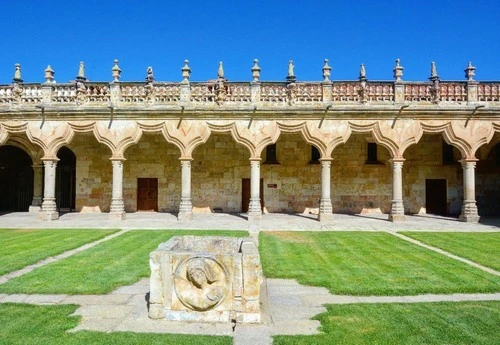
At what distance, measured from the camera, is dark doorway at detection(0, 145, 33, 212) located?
70.2 feet

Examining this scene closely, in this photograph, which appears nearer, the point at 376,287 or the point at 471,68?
the point at 376,287

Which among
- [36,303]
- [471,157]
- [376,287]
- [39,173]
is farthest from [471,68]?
[39,173]

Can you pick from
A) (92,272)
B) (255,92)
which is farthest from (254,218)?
(92,272)

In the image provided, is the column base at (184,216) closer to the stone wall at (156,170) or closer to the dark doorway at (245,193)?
the stone wall at (156,170)

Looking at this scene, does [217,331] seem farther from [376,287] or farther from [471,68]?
[471,68]

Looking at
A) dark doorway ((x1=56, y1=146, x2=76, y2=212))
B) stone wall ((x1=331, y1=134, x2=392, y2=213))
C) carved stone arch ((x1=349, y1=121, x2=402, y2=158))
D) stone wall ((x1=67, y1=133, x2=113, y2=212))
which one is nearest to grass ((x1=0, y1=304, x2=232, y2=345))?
carved stone arch ((x1=349, y1=121, x2=402, y2=158))

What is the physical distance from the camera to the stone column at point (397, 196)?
16.6 m

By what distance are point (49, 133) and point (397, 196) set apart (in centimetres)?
1553

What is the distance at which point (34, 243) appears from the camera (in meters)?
10.7

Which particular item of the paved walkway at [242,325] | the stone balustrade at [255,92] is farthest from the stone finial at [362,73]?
the paved walkway at [242,325]

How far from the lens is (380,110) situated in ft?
55.4

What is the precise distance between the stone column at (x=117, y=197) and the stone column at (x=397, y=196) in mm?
11690

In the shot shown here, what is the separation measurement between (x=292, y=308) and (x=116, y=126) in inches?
551

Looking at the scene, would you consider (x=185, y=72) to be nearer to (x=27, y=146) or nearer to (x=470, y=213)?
(x=27, y=146)
